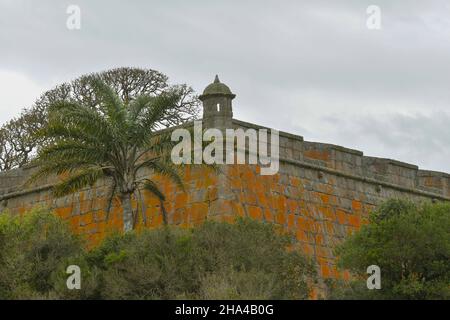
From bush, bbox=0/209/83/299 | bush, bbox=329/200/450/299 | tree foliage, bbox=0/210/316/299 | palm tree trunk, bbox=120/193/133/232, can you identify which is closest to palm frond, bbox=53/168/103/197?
palm tree trunk, bbox=120/193/133/232

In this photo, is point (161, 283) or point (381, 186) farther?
point (381, 186)

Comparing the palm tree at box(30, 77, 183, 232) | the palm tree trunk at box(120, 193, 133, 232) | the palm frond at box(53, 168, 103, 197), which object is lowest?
the palm tree trunk at box(120, 193, 133, 232)

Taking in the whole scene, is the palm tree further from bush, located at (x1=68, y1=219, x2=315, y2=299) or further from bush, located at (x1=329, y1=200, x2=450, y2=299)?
bush, located at (x1=329, y1=200, x2=450, y2=299)

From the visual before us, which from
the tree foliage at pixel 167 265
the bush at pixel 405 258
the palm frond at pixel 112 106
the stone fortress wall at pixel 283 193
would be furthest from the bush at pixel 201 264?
the palm frond at pixel 112 106

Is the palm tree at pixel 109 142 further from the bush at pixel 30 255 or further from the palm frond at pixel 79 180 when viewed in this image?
the bush at pixel 30 255

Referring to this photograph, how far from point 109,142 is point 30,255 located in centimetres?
285

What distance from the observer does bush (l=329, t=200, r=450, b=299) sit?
2291cm

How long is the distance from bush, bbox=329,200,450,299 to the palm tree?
4.28 m

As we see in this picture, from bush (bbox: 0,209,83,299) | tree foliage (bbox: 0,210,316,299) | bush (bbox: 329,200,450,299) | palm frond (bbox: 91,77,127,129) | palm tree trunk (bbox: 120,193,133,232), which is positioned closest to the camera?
tree foliage (bbox: 0,210,316,299)

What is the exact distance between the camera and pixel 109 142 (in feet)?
83.8
